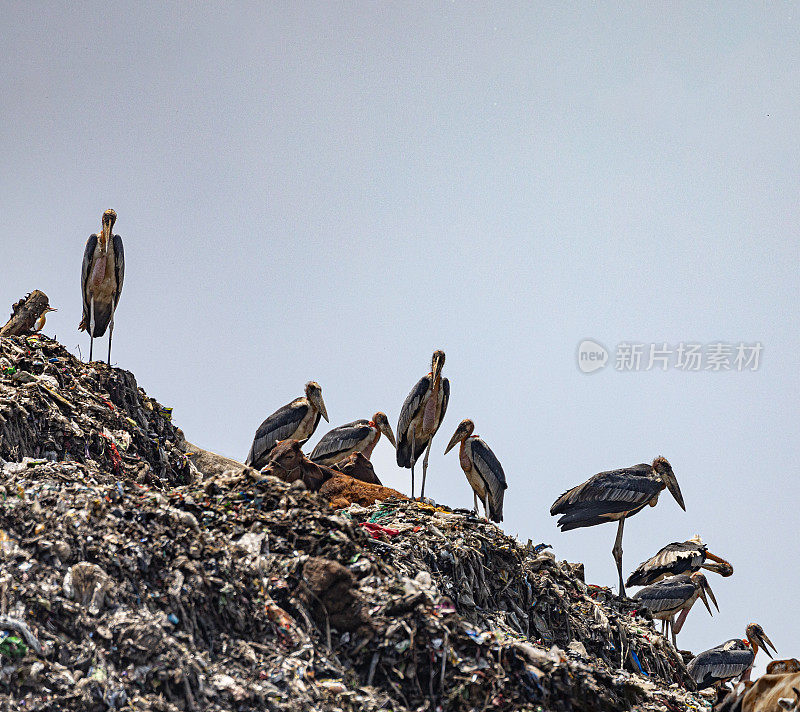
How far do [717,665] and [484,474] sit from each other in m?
4.57

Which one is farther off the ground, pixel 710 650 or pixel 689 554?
pixel 689 554

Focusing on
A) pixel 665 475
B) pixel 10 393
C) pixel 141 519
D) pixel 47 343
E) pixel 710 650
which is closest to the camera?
pixel 141 519

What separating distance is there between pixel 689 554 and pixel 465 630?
9.21 metres

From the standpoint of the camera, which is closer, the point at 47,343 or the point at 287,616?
the point at 287,616

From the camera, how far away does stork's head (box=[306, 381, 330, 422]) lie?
1638 cm

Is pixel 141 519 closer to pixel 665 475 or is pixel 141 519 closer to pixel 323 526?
pixel 323 526

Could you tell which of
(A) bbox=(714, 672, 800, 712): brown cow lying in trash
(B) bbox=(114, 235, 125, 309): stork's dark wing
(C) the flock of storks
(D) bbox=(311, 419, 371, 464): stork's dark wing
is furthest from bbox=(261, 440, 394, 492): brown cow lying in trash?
(A) bbox=(714, 672, 800, 712): brown cow lying in trash

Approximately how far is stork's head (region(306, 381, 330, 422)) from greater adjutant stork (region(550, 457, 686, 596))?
463 cm

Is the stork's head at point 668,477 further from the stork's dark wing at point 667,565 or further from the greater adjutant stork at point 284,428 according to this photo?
the greater adjutant stork at point 284,428

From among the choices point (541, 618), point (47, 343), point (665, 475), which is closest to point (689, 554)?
point (665, 475)

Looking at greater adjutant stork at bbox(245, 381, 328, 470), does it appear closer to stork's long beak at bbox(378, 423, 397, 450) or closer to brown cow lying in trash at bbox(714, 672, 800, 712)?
stork's long beak at bbox(378, 423, 397, 450)

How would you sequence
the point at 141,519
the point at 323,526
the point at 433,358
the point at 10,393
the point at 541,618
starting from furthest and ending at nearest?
the point at 433,358
the point at 10,393
the point at 541,618
the point at 323,526
the point at 141,519

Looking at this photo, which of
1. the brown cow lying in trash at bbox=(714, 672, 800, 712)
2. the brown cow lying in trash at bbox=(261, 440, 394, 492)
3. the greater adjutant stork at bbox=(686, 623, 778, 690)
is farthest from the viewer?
the greater adjutant stork at bbox=(686, 623, 778, 690)

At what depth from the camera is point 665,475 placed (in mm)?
14930
